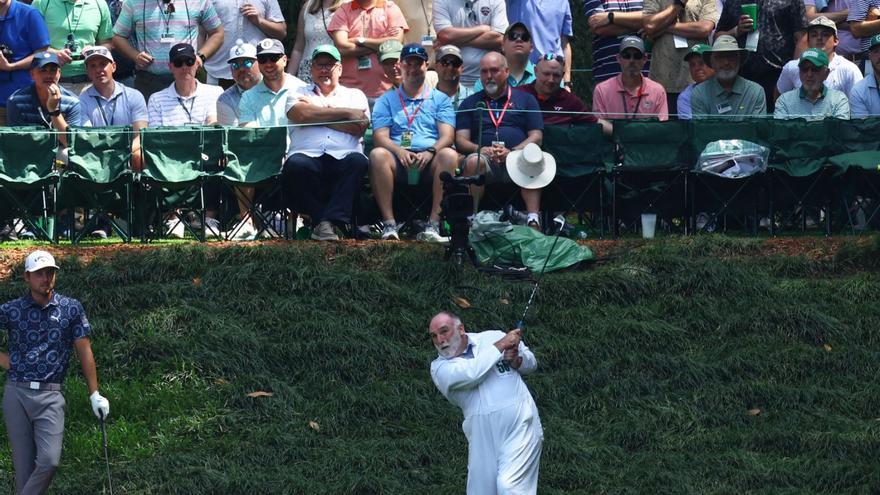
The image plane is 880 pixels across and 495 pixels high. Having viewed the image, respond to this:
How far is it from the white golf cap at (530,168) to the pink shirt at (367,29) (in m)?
2.46

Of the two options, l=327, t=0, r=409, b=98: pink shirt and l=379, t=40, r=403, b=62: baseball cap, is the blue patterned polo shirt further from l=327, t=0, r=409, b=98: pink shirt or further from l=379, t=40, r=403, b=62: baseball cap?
l=327, t=0, r=409, b=98: pink shirt

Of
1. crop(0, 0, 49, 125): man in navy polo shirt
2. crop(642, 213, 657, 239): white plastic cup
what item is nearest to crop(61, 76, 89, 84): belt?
crop(0, 0, 49, 125): man in navy polo shirt

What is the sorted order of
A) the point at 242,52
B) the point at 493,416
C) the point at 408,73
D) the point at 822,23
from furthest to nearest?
the point at 822,23 < the point at 242,52 < the point at 408,73 < the point at 493,416

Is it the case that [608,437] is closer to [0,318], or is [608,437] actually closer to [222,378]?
[222,378]

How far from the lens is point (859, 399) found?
42.6 ft

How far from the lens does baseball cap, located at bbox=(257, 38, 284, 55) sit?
55.2 ft

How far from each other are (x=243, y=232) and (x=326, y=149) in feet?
4.06

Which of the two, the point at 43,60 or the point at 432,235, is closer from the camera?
the point at 432,235

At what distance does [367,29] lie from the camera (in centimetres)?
1803

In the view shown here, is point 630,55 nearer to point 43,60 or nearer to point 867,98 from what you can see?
point 867,98

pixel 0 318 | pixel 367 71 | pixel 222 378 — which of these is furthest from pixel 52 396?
→ pixel 367 71

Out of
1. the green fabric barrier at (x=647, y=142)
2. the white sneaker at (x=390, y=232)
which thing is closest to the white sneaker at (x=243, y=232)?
the white sneaker at (x=390, y=232)

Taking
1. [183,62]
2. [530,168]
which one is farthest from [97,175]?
[530,168]

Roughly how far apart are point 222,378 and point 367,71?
17.9 feet
